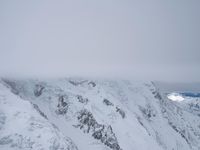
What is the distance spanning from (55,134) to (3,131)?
26923mm

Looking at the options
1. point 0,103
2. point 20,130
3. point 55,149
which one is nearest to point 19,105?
point 0,103

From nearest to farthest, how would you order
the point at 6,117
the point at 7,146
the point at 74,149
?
the point at 7,146 < the point at 6,117 < the point at 74,149

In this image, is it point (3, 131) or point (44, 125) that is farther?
point (44, 125)

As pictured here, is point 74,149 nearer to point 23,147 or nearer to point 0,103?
point 23,147

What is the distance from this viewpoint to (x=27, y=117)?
17875 cm

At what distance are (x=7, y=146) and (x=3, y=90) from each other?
158ft

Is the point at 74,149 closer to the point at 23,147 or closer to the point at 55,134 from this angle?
the point at 55,134

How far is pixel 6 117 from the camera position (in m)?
176

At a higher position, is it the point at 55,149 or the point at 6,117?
the point at 6,117

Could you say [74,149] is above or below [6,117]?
below

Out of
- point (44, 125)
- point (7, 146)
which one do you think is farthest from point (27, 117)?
point (7, 146)

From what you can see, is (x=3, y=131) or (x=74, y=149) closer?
(x=3, y=131)

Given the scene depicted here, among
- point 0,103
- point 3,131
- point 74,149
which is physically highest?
Result: point 0,103

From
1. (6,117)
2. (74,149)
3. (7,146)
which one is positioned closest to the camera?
(7,146)
